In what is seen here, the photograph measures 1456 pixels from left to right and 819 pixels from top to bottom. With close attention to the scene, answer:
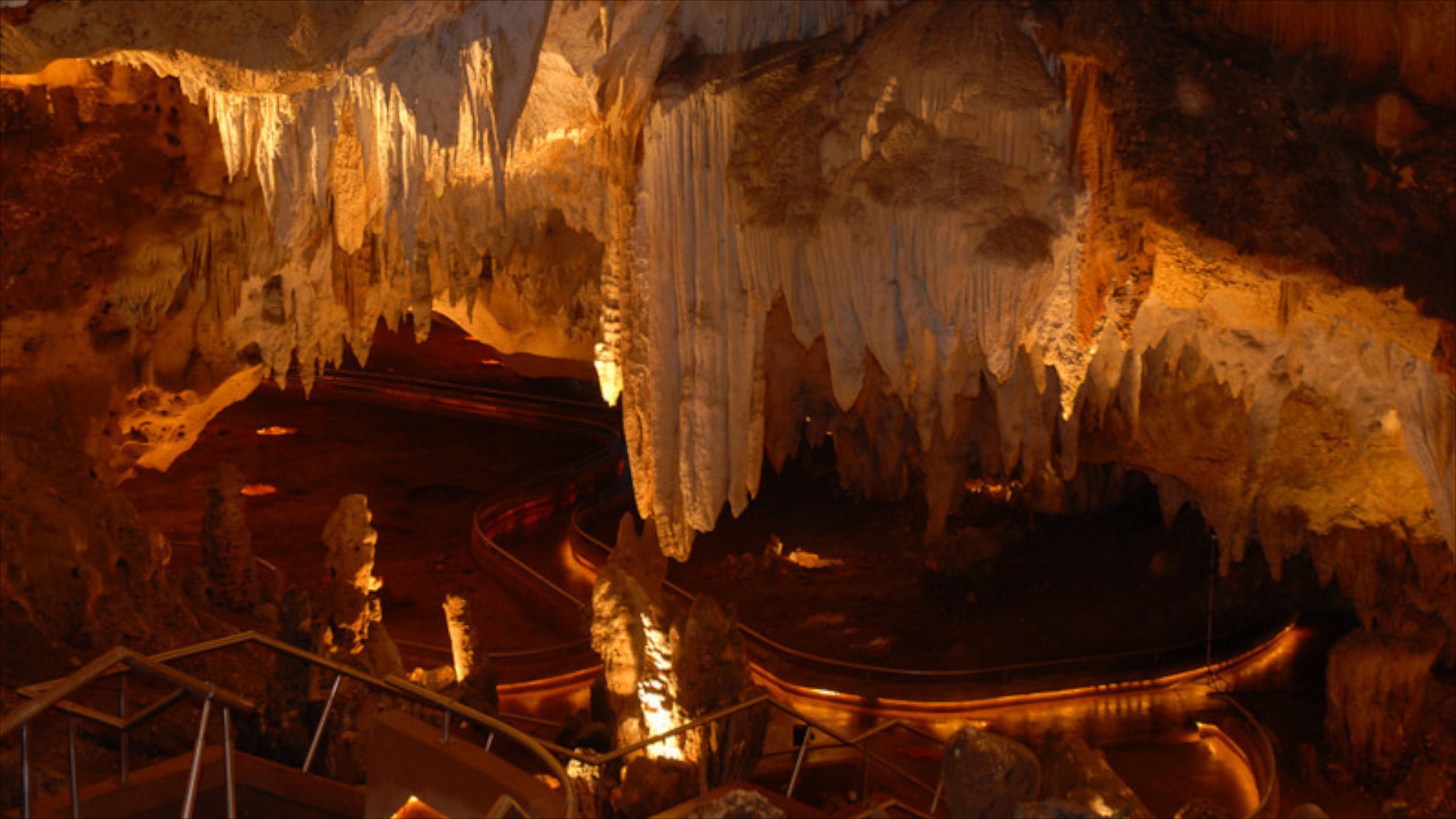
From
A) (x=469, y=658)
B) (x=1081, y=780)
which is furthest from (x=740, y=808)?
(x=469, y=658)

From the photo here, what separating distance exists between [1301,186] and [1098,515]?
10063mm

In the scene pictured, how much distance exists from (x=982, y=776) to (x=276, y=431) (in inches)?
637

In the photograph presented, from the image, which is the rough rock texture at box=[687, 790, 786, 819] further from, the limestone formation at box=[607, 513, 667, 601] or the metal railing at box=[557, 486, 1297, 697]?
the metal railing at box=[557, 486, 1297, 697]

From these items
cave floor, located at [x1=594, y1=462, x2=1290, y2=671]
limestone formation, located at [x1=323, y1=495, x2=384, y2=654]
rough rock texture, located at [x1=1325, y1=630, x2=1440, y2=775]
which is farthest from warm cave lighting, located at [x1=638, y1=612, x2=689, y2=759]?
rough rock texture, located at [x1=1325, y1=630, x2=1440, y2=775]

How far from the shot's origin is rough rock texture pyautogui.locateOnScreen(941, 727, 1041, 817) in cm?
618

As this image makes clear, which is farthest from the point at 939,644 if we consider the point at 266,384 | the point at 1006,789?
the point at 266,384

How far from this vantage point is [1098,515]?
15.1 metres

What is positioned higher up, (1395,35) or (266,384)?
(1395,35)

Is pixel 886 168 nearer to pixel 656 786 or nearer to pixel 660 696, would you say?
pixel 656 786

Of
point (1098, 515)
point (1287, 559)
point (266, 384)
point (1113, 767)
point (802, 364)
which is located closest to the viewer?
point (1113, 767)

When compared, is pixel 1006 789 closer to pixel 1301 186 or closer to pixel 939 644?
pixel 1301 186

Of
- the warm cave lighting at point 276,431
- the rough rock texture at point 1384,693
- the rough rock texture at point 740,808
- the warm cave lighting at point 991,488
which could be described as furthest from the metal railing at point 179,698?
the warm cave lighting at point 276,431

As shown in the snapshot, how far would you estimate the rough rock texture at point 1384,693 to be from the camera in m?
9.52

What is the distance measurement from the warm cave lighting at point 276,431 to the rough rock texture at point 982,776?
1581 cm
